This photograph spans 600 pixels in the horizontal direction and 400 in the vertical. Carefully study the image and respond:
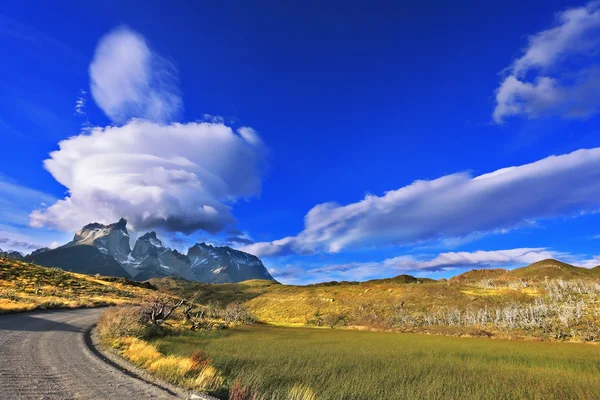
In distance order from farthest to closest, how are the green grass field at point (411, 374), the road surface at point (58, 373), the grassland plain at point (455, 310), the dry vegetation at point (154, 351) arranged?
the grassland plain at point (455, 310) < the green grass field at point (411, 374) < the dry vegetation at point (154, 351) < the road surface at point (58, 373)

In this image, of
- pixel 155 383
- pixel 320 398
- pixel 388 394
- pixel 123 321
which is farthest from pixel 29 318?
pixel 388 394

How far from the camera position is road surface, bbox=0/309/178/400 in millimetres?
11164

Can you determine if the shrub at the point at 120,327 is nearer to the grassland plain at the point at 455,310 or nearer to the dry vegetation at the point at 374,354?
the dry vegetation at the point at 374,354

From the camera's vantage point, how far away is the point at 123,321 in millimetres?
26719

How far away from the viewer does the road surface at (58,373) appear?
11.2 m

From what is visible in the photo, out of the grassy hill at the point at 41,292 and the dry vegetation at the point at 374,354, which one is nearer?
the dry vegetation at the point at 374,354

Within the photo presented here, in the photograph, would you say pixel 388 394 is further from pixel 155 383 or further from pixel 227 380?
pixel 155 383

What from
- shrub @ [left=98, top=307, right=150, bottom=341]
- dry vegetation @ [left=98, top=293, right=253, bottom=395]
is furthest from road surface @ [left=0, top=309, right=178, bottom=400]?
shrub @ [left=98, top=307, right=150, bottom=341]

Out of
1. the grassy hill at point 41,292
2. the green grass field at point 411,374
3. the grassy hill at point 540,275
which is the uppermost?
the grassy hill at point 540,275

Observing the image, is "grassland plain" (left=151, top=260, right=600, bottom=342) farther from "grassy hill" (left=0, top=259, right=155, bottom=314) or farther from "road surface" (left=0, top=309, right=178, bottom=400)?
"road surface" (left=0, top=309, right=178, bottom=400)

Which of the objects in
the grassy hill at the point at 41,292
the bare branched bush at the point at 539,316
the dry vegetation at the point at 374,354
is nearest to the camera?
the dry vegetation at the point at 374,354

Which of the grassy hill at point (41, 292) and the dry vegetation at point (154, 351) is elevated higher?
the grassy hill at point (41, 292)

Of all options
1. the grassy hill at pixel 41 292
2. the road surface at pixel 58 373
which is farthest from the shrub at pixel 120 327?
the grassy hill at pixel 41 292

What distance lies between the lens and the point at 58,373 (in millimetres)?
13250
